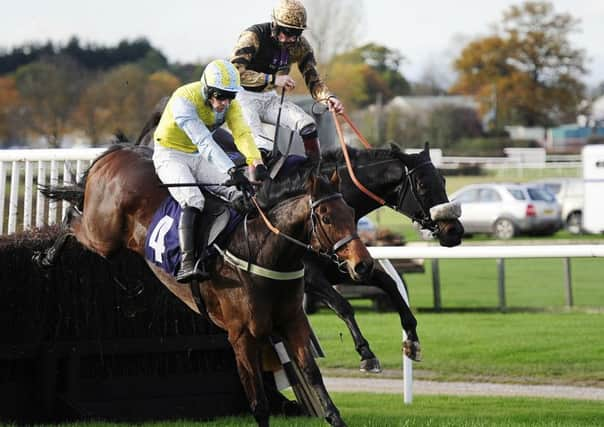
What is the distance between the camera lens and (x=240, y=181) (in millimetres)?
6887

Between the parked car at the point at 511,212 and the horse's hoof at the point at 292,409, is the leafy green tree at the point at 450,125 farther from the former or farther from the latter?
the horse's hoof at the point at 292,409

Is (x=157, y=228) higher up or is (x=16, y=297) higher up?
(x=157, y=228)

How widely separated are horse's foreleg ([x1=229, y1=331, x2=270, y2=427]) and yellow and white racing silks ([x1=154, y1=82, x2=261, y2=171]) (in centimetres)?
105

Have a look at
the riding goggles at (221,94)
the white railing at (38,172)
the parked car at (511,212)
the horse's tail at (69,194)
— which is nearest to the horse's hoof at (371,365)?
the riding goggles at (221,94)

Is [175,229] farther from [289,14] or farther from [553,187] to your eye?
[553,187]

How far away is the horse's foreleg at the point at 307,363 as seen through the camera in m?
6.41

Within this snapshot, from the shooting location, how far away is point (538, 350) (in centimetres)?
1161

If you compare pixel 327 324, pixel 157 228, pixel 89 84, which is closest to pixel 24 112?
pixel 89 84

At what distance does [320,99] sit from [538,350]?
460cm

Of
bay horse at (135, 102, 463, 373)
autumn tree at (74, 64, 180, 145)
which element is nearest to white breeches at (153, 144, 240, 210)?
bay horse at (135, 102, 463, 373)

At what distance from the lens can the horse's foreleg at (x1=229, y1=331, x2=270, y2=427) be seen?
6.71 metres

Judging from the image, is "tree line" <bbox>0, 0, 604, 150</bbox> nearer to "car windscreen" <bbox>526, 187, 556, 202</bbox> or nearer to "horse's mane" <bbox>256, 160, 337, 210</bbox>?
"car windscreen" <bbox>526, 187, 556, 202</bbox>

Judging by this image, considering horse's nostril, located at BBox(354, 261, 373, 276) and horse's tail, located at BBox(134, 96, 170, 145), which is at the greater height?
horse's tail, located at BBox(134, 96, 170, 145)

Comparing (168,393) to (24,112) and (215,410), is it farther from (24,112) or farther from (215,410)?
(24,112)
